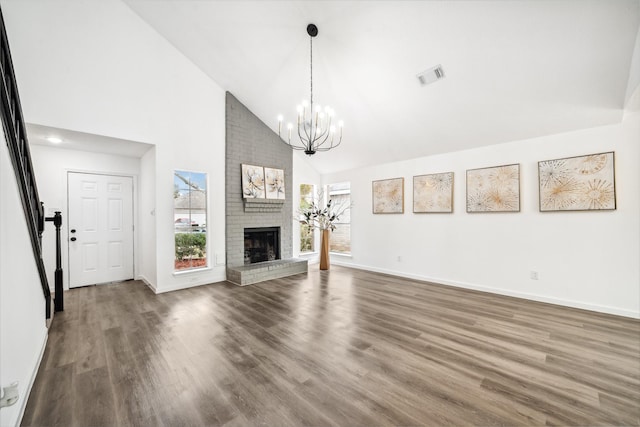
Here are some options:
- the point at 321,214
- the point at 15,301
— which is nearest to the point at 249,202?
the point at 321,214

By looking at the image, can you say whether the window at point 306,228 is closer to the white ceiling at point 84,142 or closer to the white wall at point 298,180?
the white wall at point 298,180

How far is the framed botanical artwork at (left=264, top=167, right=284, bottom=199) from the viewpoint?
5793 millimetres

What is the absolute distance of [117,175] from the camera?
504 cm

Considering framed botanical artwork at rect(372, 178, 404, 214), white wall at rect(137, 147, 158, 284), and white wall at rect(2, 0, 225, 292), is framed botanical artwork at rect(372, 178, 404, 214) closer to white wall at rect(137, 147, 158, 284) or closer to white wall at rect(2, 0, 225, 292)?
white wall at rect(2, 0, 225, 292)

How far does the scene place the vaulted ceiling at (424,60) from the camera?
8.93ft

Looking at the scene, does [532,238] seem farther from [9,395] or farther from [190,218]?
[190,218]

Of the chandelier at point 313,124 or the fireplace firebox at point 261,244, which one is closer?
the chandelier at point 313,124

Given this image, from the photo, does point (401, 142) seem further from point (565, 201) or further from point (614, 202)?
point (614, 202)

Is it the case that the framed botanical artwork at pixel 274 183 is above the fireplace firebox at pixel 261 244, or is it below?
above

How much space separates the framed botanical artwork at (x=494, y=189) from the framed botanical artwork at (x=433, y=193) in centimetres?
33

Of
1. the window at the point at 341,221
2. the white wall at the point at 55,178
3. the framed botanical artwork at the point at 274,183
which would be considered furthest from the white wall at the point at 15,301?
the window at the point at 341,221

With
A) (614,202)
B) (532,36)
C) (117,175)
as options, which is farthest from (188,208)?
(614,202)

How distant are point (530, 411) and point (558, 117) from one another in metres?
3.67

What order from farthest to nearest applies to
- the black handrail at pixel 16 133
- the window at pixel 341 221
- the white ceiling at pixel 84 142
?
1. the window at pixel 341 221
2. the white ceiling at pixel 84 142
3. the black handrail at pixel 16 133
